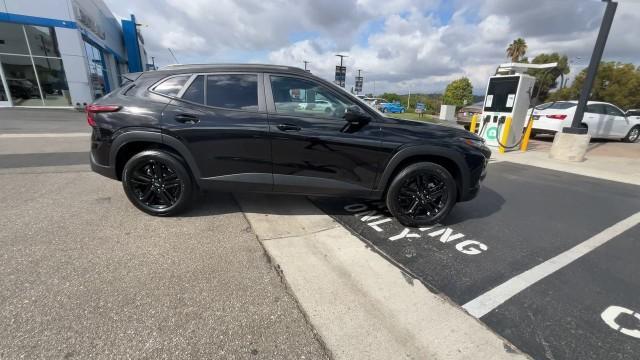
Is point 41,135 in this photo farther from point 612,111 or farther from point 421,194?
point 612,111

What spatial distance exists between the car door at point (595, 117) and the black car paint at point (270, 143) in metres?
10.3

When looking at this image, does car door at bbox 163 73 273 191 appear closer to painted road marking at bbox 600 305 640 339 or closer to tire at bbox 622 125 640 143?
painted road marking at bbox 600 305 640 339

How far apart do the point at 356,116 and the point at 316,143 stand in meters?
0.50

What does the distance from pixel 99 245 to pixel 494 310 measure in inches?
134

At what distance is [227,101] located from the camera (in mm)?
3039

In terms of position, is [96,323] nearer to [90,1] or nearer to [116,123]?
[116,123]

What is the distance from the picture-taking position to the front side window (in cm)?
306

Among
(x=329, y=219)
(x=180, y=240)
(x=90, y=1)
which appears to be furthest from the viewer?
(x=90, y=1)

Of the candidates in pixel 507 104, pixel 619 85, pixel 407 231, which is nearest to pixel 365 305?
pixel 407 231

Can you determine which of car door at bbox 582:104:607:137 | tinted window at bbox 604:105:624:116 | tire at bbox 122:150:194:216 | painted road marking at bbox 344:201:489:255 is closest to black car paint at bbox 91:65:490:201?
tire at bbox 122:150:194:216

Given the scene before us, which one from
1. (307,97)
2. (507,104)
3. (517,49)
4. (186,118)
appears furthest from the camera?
(517,49)

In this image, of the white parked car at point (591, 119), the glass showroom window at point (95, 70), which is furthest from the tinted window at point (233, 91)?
the glass showroom window at point (95, 70)

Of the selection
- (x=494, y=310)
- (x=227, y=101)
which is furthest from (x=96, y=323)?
(x=494, y=310)

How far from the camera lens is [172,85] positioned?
3088mm
